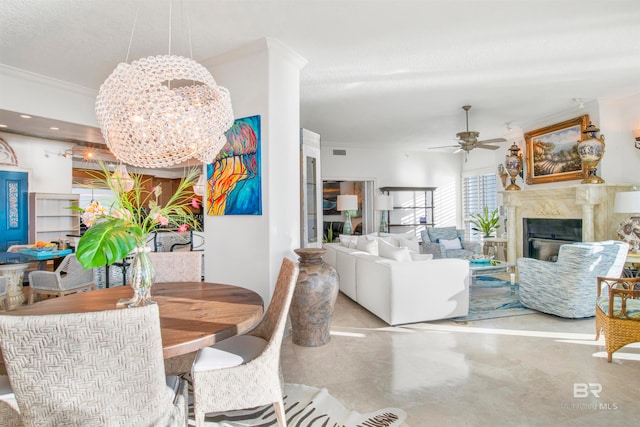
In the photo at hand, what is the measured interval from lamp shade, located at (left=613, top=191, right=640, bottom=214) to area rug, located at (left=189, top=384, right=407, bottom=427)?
4001 millimetres

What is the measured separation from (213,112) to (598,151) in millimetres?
5190

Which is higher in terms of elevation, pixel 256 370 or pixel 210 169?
pixel 210 169

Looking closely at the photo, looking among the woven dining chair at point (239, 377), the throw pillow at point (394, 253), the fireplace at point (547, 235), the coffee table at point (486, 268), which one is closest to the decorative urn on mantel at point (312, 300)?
the throw pillow at point (394, 253)

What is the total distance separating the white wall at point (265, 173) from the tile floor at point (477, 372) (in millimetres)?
843

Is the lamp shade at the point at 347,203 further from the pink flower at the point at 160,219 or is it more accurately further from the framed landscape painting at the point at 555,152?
the pink flower at the point at 160,219

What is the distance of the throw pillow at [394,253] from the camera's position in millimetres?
3887

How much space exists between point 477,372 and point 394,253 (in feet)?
5.16

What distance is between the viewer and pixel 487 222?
717 centimetres

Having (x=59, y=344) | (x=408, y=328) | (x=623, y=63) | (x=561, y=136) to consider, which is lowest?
(x=408, y=328)

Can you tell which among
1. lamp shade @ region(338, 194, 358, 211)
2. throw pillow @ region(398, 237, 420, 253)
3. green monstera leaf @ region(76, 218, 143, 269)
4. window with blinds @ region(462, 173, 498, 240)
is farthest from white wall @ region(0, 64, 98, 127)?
window with blinds @ region(462, 173, 498, 240)

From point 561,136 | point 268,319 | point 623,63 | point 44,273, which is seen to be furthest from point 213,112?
point 561,136

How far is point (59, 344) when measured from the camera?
106 centimetres

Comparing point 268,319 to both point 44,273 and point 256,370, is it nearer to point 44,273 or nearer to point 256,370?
point 256,370

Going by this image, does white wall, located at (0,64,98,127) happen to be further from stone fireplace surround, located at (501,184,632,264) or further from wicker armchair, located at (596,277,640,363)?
stone fireplace surround, located at (501,184,632,264)
